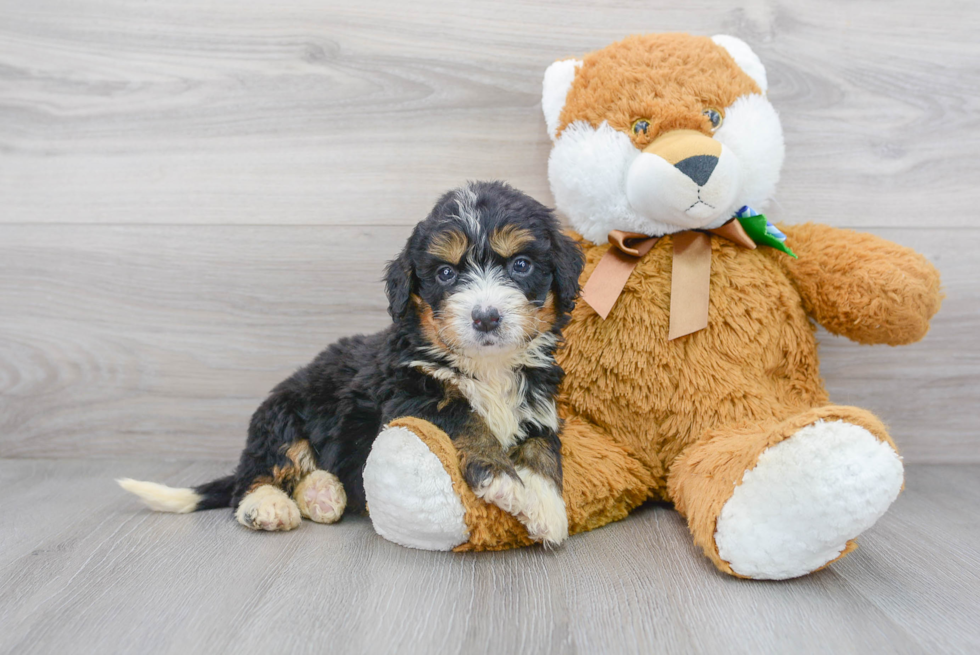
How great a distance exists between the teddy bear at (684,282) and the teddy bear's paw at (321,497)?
0.94ft

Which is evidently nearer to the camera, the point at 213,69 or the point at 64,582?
the point at 64,582

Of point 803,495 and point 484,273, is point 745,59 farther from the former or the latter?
point 803,495

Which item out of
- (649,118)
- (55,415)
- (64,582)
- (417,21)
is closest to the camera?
(64,582)

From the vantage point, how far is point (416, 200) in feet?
8.01

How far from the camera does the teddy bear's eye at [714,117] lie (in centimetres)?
191

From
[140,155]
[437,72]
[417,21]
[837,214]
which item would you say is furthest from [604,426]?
[140,155]

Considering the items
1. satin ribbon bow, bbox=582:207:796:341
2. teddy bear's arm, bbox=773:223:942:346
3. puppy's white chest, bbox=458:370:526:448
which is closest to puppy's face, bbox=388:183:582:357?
puppy's white chest, bbox=458:370:526:448

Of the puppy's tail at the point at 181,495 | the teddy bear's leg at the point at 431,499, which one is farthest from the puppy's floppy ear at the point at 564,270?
the puppy's tail at the point at 181,495

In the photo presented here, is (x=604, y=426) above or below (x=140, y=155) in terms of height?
below

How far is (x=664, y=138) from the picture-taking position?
1.85 m

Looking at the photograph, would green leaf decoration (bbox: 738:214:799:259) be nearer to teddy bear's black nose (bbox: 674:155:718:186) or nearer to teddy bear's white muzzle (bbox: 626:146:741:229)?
teddy bear's white muzzle (bbox: 626:146:741:229)

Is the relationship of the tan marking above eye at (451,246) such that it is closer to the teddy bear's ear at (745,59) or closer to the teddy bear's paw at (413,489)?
the teddy bear's paw at (413,489)

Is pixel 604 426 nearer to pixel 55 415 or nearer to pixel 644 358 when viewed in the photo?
pixel 644 358

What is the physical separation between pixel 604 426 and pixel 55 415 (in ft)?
6.57
